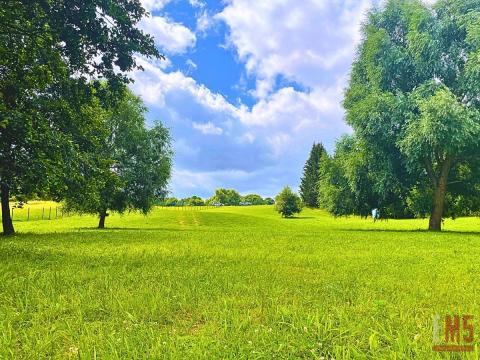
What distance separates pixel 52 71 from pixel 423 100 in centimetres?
2517

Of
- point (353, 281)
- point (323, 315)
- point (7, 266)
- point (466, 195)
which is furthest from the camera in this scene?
point (466, 195)

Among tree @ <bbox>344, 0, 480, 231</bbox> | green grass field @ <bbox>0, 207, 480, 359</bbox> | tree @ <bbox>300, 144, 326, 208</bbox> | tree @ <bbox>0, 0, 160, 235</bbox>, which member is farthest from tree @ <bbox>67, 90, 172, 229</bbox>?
tree @ <bbox>300, 144, 326, 208</bbox>

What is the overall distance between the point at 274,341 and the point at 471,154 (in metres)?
32.7

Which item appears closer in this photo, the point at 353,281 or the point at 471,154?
the point at 353,281

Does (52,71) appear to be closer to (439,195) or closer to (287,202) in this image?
(439,195)

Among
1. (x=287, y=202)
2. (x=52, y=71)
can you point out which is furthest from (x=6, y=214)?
(x=287, y=202)

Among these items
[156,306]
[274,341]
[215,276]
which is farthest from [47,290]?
[274,341]

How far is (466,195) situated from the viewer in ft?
114

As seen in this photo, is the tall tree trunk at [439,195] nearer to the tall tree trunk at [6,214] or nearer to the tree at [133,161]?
the tree at [133,161]

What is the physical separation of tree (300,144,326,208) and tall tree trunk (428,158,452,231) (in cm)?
8457

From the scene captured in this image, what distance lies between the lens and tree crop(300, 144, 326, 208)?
120456 mm

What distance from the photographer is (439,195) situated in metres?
32.5

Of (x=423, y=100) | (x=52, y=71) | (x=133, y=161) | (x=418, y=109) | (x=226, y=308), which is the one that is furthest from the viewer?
(x=133, y=161)

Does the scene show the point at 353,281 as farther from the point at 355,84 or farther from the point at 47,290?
the point at 355,84
